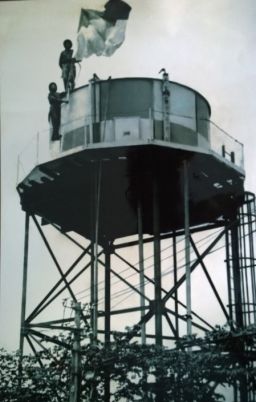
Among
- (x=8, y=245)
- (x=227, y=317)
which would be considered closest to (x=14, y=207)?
(x=8, y=245)

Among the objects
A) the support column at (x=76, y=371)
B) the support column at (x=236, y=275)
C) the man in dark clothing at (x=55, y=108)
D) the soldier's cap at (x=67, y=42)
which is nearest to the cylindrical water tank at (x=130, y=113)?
the man in dark clothing at (x=55, y=108)

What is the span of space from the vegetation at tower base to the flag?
609cm

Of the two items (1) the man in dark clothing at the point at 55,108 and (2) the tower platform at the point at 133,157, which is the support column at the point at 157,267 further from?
(1) the man in dark clothing at the point at 55,108

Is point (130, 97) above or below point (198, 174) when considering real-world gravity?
above

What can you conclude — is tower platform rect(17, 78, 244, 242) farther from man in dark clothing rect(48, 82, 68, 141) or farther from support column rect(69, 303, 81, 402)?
support column rect(69, 303, 81, 402)

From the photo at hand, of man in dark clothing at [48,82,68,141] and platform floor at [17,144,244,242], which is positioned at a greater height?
man in dark clothing at [48,82,68,141]

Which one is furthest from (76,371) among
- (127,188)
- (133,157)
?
(127,188)

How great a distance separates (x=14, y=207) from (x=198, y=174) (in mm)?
4261

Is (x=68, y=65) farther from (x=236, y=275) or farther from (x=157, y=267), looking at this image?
(x=236, y=275)

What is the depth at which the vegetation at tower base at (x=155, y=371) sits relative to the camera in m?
16.0

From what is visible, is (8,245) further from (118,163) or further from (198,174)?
(198,174)

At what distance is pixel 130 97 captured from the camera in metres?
19.2

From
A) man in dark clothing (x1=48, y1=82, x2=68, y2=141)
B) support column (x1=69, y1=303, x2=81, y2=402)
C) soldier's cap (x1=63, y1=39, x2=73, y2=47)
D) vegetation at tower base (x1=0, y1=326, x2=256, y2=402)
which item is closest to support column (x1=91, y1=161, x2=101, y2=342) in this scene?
vegetation at tower base (x1=0, y1=326, x2=256, y2=402)

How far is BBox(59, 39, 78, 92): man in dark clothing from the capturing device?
61.6 feet
